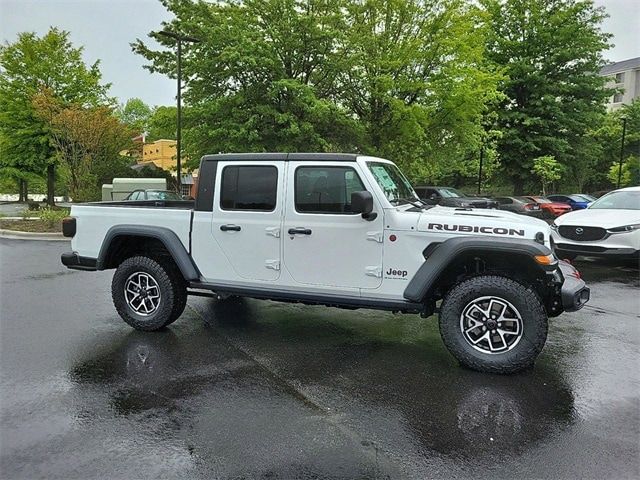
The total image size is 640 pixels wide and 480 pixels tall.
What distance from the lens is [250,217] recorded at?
5.07 metres

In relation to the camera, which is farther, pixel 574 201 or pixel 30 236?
pixel 574 201

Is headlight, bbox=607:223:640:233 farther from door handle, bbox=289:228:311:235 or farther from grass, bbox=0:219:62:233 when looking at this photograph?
grass, bbox=0:219:62:233

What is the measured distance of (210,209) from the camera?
5.24 metres

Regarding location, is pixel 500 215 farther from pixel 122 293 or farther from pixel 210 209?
pixel 122 293

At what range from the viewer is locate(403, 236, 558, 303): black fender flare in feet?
13.7

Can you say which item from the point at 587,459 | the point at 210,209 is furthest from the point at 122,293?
the point at 587,459

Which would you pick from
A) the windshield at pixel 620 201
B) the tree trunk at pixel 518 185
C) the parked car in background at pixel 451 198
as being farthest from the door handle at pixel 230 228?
the tree trunk at pixel 518 185

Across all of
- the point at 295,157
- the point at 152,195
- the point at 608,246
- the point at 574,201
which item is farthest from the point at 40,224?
the point at 574,201

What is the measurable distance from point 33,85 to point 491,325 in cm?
3374

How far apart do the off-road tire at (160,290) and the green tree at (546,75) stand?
1125 inches

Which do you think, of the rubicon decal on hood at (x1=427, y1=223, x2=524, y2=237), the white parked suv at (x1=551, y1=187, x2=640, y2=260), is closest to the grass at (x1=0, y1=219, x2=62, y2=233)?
the white parked suv at (x1=551, y1=187, x2=640, y2=260)

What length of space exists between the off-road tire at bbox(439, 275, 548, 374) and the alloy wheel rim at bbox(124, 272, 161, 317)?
124 inches

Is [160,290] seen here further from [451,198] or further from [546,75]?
[546,75]

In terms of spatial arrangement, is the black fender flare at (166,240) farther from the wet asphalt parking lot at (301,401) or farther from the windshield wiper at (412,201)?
the windshield wiper at (412,201)
